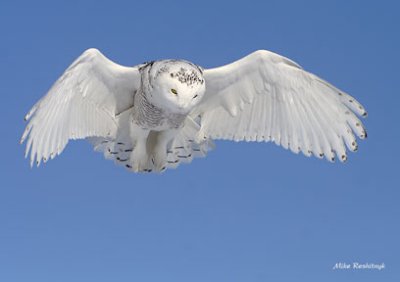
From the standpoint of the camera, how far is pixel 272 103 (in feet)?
28.4

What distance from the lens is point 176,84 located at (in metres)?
7.30

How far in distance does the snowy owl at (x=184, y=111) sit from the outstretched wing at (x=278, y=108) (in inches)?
0.5

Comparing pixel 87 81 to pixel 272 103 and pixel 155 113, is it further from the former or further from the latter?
pixel 272 103

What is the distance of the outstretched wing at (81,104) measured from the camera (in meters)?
7.70

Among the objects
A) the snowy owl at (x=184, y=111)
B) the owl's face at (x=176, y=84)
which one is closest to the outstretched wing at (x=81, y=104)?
the snowy owl at (x=184, y=111)

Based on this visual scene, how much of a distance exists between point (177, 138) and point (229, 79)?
3.88 feet

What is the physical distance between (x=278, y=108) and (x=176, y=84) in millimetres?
1905

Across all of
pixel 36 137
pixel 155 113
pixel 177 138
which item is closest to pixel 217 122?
pixel 177 138

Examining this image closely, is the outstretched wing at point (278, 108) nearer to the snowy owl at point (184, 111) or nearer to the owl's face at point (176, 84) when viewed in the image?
→ the snowy owl at point (184, 111)

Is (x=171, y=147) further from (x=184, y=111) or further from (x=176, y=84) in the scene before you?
(x=176, y=84)

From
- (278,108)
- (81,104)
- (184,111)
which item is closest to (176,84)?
(184,111)

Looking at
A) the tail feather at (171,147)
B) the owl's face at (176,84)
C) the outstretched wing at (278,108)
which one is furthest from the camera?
the tail feather at (171,147)

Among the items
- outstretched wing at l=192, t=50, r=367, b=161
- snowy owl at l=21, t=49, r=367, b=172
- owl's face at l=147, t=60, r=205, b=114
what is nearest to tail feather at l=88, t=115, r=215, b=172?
snowy owl at l=21, t=49, r=367, b=172

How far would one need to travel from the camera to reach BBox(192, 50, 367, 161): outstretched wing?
8297 millimetres
